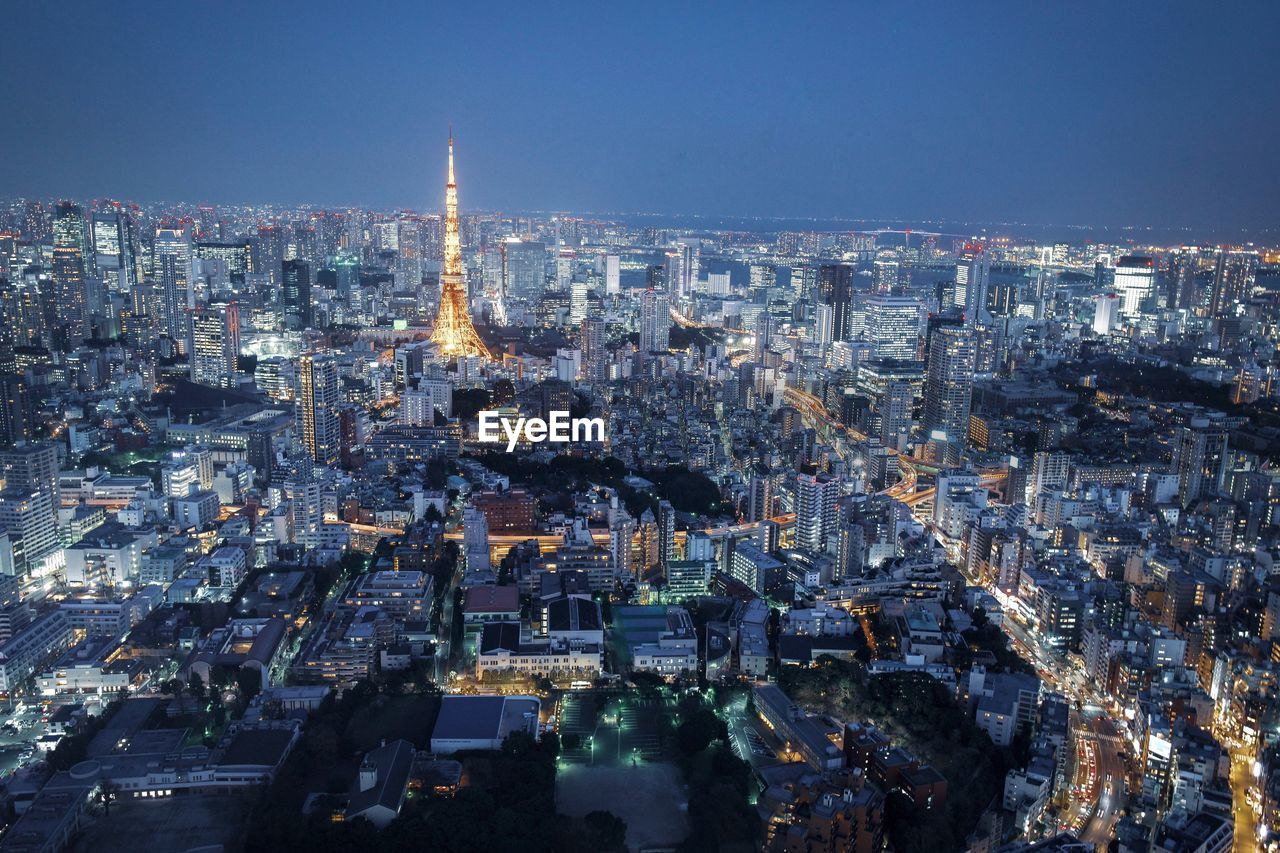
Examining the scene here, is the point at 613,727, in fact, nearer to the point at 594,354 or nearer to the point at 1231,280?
the point at 594,354

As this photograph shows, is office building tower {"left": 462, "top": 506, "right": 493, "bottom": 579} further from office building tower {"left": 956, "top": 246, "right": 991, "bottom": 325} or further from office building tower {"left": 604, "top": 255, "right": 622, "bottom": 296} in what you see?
office building tower {"left": 604, "top": 255, "right": 622, "bottom": 296}

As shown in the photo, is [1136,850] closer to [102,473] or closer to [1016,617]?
[1016,617]

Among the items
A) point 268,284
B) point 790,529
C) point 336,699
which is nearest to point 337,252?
point 268,284

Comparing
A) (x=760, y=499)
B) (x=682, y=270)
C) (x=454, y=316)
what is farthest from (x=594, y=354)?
(x=682, y=270)

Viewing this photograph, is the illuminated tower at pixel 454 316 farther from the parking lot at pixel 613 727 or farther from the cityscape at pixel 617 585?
the parking lot at pixel 613 727

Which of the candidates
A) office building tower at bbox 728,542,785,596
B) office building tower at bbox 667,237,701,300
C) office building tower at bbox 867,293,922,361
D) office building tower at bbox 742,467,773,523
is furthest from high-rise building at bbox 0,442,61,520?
office building tower at bbox 667,237,701,300
